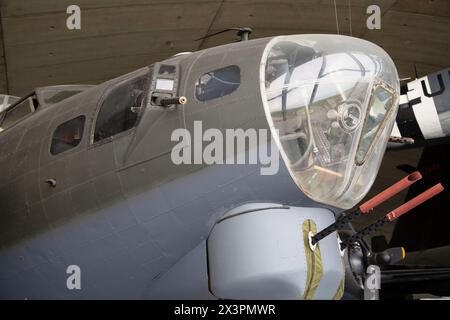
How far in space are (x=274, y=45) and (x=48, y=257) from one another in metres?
2.48

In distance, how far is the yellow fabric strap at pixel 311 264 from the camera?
5.57m

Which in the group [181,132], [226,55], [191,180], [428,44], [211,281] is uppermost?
[428,44]

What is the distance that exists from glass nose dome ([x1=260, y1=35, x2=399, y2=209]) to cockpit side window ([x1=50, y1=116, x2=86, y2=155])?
5.40 feet

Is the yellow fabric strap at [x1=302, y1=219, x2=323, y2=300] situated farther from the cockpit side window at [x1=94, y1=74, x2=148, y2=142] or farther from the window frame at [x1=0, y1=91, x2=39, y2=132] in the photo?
the window frame at [x1=0, y1=91, x2=39, y2=132]

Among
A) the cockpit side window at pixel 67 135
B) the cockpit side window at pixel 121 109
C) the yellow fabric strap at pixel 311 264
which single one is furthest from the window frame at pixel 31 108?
the yellow fabric strap at pixel 311 264

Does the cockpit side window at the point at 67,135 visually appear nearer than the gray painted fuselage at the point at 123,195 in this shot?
No

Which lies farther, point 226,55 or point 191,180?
point 226,55

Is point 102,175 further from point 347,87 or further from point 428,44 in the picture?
point 428,44

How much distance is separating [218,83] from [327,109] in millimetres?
829

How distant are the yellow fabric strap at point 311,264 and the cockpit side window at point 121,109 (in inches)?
60.8

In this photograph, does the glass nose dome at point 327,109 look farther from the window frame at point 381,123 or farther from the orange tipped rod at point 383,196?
the orange tipped rod at point 383,196

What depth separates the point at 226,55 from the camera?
19.2 ft

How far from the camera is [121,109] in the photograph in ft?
19.9
